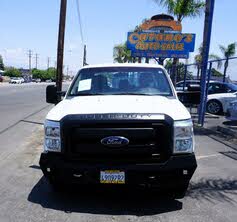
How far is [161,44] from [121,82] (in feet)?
52.4

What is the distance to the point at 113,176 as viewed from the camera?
5.05 metres

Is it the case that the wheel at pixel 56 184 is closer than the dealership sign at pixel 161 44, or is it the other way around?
the wheel at pixel 56 184

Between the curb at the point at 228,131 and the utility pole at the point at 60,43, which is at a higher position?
the utility pole at the point at 60,43

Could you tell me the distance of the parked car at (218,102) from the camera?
59.6 feet

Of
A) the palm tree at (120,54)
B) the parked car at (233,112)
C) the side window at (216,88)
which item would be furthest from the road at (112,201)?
the palm tree at (120,54)

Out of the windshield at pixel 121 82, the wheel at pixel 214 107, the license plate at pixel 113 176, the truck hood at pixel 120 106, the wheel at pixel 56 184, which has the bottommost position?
the wheel at pixel 214 107

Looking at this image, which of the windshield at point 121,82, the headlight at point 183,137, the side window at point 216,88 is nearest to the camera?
the headlight at point 183,137

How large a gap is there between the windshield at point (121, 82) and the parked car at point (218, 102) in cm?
1184

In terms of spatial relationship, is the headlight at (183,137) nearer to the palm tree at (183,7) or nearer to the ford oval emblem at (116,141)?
the ford oval emblem at (116,141)

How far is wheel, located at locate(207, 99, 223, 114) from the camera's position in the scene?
18.4 metres

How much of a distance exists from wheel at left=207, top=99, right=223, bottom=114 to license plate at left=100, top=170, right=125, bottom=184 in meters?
14.1

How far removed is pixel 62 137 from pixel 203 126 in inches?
369

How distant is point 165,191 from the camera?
5809 mm

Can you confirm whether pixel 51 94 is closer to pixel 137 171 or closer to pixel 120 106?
pixel 120 106
